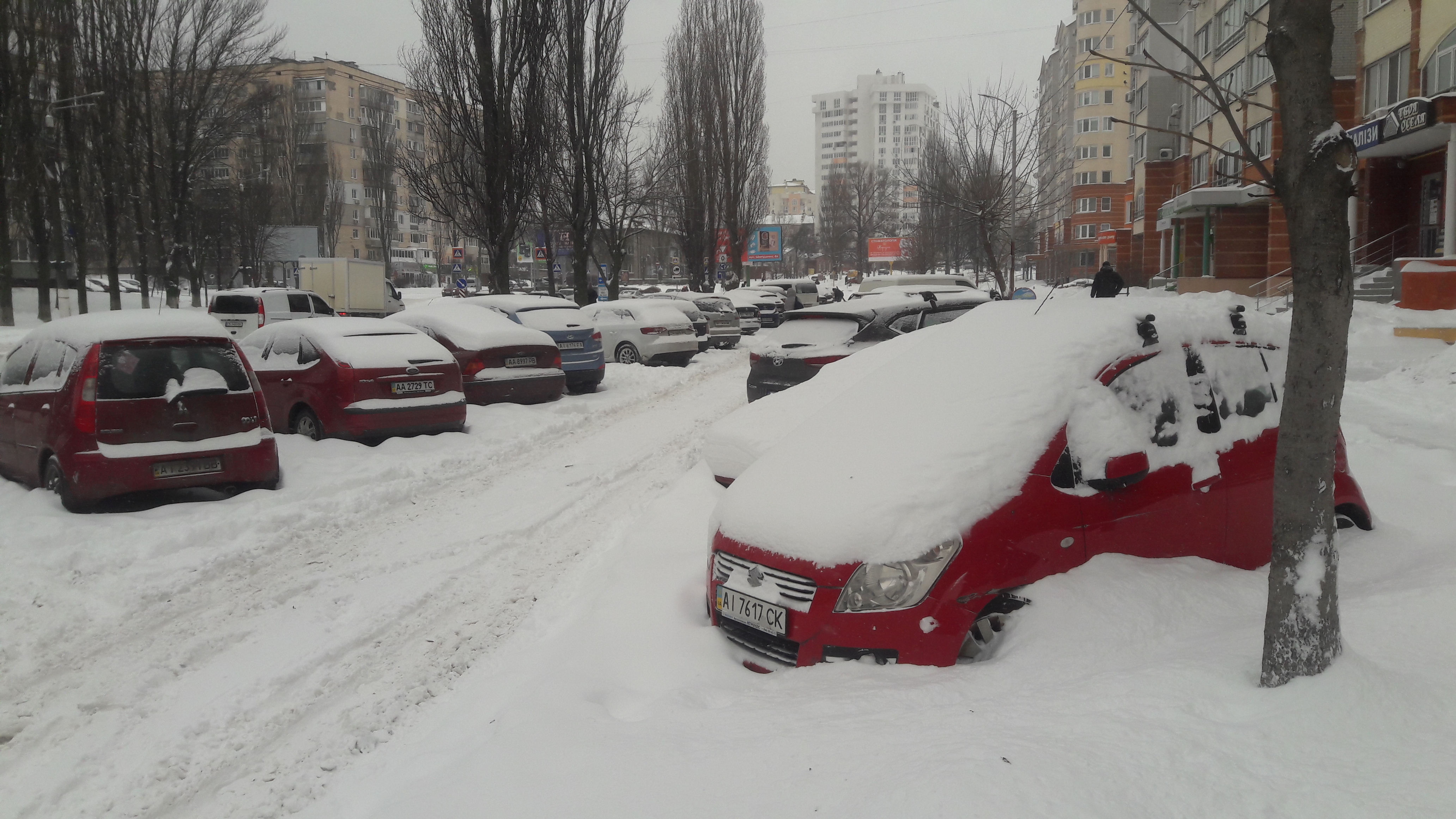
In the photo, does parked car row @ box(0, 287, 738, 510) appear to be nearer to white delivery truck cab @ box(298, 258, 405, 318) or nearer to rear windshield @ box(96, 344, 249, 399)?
rear windshield @ box(96, 344, 249, 399)

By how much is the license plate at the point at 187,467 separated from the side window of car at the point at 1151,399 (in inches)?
274

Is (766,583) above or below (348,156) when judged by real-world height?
below

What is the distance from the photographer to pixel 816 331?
38.8ft

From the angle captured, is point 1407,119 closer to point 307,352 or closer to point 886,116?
point 307,352

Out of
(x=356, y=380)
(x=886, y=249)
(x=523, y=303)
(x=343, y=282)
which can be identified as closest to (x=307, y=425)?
(x=356, y=380)

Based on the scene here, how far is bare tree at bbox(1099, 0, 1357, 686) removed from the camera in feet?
10.2

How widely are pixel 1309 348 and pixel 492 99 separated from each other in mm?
23435

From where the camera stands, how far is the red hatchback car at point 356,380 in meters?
10.1

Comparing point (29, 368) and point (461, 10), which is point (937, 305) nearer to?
point (29, 368)

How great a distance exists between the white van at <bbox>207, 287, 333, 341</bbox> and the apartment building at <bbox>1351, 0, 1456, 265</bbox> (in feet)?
91.0

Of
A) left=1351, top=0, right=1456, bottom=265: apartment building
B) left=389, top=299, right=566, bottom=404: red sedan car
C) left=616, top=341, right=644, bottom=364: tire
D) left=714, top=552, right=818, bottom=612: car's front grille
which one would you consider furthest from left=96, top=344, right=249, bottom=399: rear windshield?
left=1351, top=0, right=1456, bottom=265: apartment building

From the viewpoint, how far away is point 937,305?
12.5 metres

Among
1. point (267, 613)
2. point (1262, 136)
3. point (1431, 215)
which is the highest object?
point (1262, 136)

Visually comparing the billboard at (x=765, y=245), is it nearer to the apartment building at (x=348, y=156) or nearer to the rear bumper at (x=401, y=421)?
the apartment building at (x=348, y=156)
